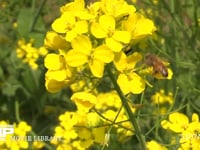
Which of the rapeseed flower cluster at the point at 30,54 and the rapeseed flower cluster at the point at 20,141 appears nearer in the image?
the rapeseed flower cluster at the point at 20,141

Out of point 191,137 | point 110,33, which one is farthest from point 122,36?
point 191,137

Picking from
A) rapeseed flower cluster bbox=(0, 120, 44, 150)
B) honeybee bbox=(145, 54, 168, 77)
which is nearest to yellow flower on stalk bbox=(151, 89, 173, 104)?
rapeseed flower cluster bbox=(0, 120, 44, 150)

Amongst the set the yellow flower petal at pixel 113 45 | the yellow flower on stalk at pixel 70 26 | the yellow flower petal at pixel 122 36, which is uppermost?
the yellow flower on stalk at pixel 70 26

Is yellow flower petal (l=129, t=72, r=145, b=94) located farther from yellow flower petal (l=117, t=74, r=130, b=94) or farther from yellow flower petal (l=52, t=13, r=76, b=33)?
yellow flower petal (l=52, t=13, r=76, b=33)

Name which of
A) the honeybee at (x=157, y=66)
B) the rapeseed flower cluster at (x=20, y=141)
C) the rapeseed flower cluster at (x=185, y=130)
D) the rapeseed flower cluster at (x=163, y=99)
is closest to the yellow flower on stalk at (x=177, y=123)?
the rapeseed flower cluster at (x=185, y=130)

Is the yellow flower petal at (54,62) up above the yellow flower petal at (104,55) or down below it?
below

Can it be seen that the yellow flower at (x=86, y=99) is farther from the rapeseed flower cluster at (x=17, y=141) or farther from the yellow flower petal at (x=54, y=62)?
the rapeseed flower cluster at (x=17, y=141)
